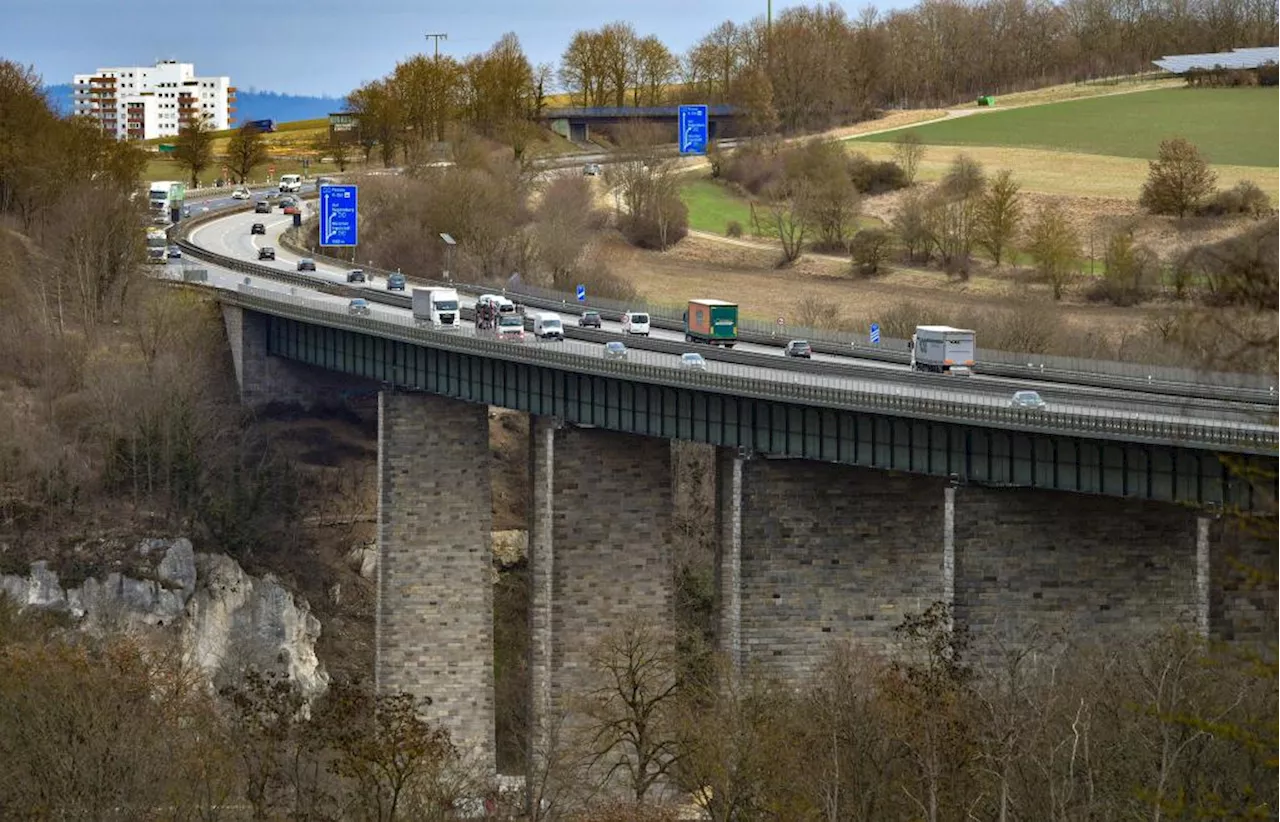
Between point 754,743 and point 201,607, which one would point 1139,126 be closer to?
point 201,607

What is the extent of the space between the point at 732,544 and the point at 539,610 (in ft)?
25.8

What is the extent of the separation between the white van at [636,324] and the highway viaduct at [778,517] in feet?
21.6

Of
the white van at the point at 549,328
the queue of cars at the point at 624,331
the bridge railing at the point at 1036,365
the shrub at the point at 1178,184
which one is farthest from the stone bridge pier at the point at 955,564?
the shrub at the point at 1178,184

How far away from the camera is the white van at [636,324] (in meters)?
80.3

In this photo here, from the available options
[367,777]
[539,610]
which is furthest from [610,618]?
[367,777]

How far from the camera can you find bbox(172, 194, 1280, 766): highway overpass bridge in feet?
177

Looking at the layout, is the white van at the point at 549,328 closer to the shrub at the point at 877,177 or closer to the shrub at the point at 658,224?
the shrub at the point at 658,224

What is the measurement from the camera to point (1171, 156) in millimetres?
129875

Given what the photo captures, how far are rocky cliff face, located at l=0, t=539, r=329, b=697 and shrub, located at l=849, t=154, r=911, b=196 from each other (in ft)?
237

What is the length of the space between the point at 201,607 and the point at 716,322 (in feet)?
62.8

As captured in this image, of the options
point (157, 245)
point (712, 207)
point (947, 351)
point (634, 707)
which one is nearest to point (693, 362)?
point (947, 351)

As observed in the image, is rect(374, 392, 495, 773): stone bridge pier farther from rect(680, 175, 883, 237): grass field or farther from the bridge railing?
rect(680, 175, 883, 237): grass field

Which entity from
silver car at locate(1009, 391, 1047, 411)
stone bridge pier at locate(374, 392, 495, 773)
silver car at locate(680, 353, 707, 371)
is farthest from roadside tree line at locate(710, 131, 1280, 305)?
silver car at locate(1009, 391, 1047, 411)

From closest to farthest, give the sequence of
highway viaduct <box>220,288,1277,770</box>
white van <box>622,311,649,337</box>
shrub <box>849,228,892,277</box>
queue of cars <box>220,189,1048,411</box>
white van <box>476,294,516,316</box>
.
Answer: highway viaduct <box>220,288,1277,770</box> < queue of cars <box>220,189,1048,411</box> < white van <box>476,294,516,316</box> < white van <box>622,311,649,337</box> < shrub <box>849,228,892,277</box>
